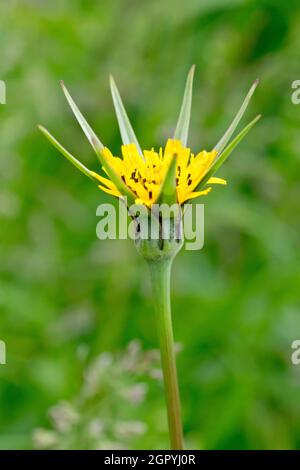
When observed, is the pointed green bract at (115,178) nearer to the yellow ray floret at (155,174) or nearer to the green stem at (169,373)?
the yellow ray floret at (155,174)

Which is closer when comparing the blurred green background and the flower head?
the flower head

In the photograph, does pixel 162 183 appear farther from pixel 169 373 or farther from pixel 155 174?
pixel 169 373

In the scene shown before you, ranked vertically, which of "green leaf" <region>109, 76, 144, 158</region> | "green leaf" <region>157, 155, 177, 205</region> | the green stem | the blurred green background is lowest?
the green stem

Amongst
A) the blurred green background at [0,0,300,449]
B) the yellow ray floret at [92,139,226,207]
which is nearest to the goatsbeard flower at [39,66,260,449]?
the yellow ray floret at [92,139,226,207]

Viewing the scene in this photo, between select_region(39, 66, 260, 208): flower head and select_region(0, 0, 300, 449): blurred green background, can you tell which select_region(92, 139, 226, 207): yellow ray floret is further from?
select_region(0, 0, 300, 449): blurred green background

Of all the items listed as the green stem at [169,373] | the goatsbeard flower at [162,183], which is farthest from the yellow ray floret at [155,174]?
the green stem at [169,373]

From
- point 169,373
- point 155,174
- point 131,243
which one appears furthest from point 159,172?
point 131,243

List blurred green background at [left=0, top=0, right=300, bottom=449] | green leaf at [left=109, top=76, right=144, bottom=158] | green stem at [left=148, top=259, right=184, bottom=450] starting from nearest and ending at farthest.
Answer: green stem at [left=148, top=259, right=184, bottom=450]
green leaf at [left=109, top=76, right=144, bottom=158]
blurred green background at [left=0, top=0, right=300, bottom=449]

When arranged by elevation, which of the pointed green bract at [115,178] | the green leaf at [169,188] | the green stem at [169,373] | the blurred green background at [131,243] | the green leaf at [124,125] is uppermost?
the blurred green background at [131,243]

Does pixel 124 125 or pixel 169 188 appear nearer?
pixel 169 188
